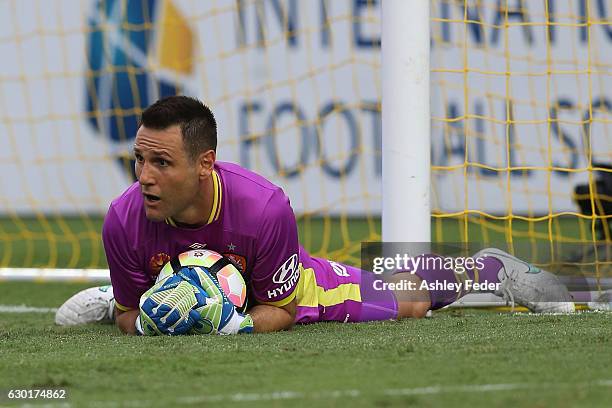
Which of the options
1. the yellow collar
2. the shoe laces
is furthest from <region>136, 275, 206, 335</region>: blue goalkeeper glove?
the shoe laces

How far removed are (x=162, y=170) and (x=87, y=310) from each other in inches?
46.0

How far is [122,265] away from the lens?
3.76 meters

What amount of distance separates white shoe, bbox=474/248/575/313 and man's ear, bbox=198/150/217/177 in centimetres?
147

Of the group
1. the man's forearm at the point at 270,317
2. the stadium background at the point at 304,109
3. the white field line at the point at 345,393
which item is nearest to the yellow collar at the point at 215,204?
the man's forearm at the point at 270,317

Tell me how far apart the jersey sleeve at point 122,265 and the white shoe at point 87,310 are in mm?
579

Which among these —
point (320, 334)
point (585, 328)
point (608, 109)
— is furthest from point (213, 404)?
point (608, 109)

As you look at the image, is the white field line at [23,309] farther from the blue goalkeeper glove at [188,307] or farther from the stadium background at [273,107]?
the stadium background at [273,107]

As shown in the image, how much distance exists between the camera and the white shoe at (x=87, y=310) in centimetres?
443

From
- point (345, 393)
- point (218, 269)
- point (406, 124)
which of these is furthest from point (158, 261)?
point (345, 393)

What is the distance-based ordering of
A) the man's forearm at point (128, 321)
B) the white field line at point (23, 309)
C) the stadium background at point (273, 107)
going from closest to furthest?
1. the man's forearm at point (128, 321)
2. the white field line at point (23, 309)
3. the stadium background at point (273, 107)

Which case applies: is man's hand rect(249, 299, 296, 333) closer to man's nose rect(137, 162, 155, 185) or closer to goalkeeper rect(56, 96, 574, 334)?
goalkeeper rect(56, 96, 574, 334)

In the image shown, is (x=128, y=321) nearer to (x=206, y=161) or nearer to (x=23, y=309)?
(x=206, y=161)

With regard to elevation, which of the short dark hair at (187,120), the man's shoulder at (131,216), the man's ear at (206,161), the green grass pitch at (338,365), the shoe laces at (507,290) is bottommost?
the green grass pitch at (338,365)

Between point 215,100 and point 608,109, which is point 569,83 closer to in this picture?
point 608,109
